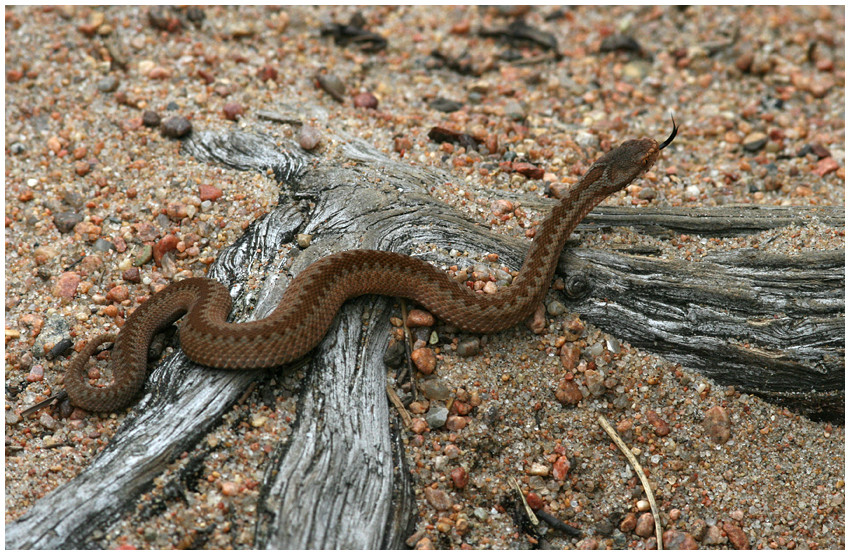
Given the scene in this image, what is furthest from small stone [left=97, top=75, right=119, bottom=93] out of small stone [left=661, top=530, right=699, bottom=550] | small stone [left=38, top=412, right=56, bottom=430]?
small stone [left=661, top=530, right=699, bottom=550]

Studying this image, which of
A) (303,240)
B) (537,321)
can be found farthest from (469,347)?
(303,240)

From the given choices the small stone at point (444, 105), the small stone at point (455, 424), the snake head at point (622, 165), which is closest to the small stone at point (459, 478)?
the small stone at point (455, 424)

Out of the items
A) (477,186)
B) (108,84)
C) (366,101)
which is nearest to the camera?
(477,186)

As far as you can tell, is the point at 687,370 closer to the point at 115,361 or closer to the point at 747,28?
the point at 115,361

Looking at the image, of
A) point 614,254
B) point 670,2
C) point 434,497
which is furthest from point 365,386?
point 670,2

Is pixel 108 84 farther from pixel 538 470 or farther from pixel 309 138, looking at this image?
pixel 538 470

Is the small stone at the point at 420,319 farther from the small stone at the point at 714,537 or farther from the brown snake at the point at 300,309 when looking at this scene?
the small stone at the point at 714,537
